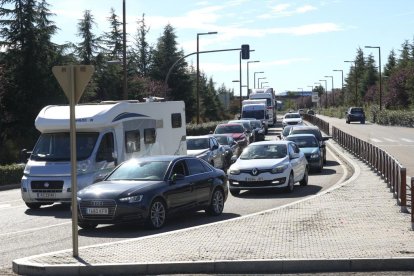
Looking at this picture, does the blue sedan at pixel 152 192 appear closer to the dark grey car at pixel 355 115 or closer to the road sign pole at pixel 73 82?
the road sign pole at pixel 73 82

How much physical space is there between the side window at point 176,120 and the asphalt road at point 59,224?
11.9ft

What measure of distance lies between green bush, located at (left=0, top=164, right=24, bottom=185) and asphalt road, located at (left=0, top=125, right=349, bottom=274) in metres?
4.34

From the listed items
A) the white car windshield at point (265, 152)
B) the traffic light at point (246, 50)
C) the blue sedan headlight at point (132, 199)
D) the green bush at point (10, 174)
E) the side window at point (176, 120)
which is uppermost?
the traffic light at point (246, 50)

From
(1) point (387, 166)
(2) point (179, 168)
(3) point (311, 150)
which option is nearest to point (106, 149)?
(2) point (179, 168)

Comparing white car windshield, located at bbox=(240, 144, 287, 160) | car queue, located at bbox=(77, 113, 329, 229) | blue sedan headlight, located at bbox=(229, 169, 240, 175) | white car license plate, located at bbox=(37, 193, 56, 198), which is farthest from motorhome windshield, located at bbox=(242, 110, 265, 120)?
white car license plate, located at bbox=(37, 193, 56, 198)

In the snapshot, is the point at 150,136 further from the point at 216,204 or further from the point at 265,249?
the point at 265,249

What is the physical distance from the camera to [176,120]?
2250cm

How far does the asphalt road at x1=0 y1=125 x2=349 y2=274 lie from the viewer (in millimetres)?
11492

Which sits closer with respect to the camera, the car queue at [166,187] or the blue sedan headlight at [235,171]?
the car queue at [166,187]

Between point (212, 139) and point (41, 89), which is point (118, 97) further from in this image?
point (212, 139)

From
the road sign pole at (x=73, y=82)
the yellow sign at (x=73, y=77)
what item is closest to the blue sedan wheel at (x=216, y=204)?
the road sign pole at (x=73, y=82)

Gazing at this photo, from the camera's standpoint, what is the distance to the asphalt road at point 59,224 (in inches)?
452

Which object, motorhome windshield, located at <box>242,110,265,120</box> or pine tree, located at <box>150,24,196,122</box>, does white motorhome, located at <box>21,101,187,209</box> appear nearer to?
motorhome windshield, located at <box>242,110,265,120</box>

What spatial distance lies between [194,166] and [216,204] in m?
1.02
